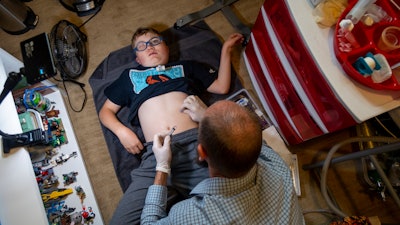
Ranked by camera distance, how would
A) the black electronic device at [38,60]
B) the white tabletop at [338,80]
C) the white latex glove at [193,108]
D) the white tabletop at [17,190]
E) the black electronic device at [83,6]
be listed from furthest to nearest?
the black electronic device at [83,6], the black electronic device at [38,60], the white latex glove at [193,108], the white tabletop at [17,190], the white tabletop at [338,80]

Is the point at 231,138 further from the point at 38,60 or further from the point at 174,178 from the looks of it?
the point at 38,60

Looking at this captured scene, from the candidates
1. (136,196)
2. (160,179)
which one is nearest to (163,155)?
(160,179)

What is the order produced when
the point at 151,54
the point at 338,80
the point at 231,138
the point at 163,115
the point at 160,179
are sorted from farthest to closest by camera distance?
the point at 151,54
the point at 163,115
the point at 160,179
the point at 338,80
the point at 231,138

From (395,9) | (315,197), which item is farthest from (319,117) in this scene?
(315,197)

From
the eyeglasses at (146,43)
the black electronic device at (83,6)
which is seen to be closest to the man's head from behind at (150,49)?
the eyeglasses at (146,43)

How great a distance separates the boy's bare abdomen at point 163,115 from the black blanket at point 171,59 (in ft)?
0.55

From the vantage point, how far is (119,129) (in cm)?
151

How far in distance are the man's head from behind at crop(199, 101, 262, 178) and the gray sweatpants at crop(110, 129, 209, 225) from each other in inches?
21.4

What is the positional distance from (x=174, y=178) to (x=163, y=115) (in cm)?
34

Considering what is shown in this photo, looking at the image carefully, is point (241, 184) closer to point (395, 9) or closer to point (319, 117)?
point (319, 117)

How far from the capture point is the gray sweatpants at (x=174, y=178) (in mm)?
1243

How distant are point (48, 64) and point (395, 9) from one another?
170 cm

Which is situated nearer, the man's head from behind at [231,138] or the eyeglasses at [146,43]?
the man's head from behind at [231,138]

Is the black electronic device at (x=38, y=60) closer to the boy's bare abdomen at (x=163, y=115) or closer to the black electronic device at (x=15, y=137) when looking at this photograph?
the black electronic device at (x=15, y=137)
